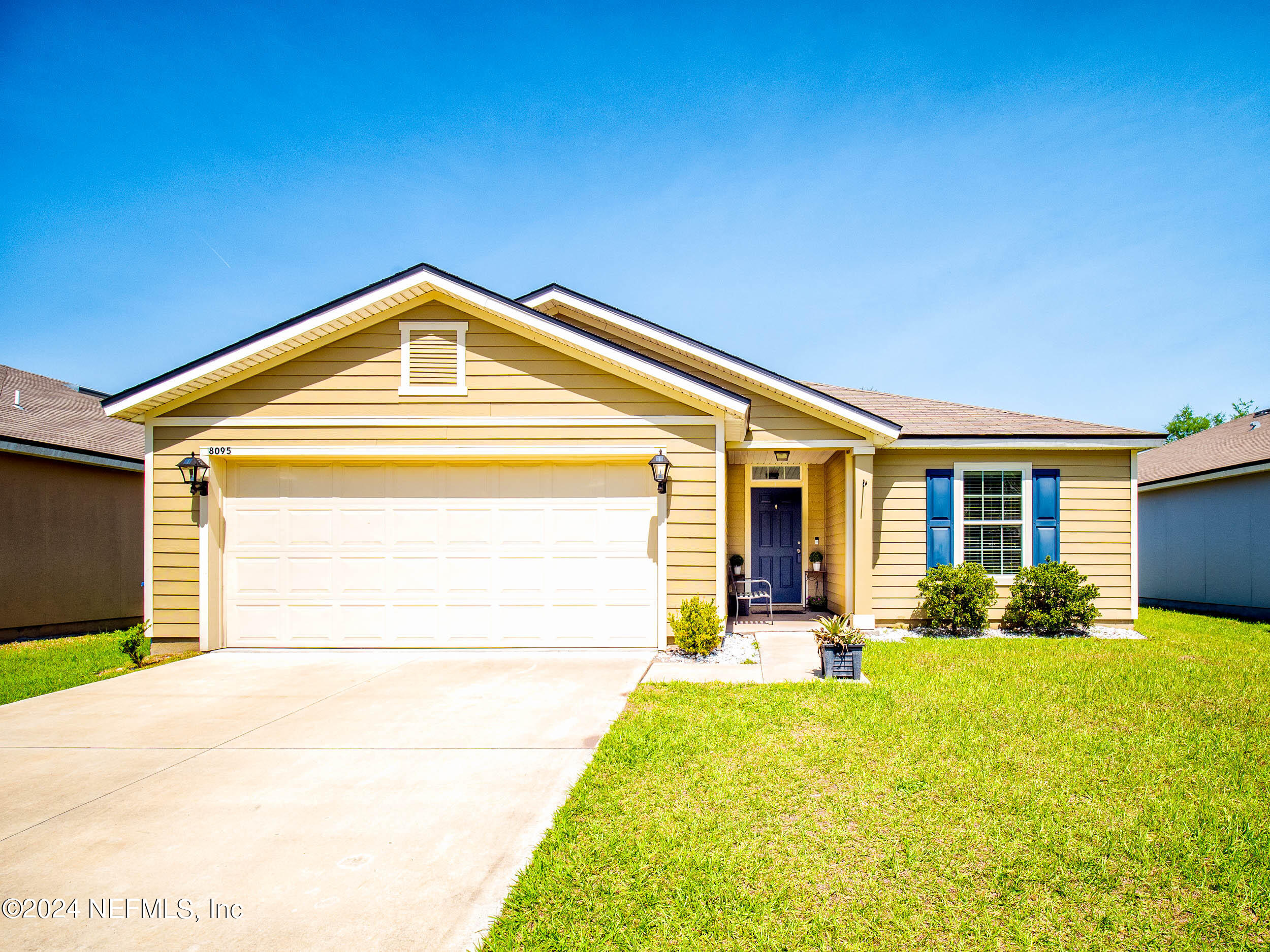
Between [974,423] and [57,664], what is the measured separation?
13.2 meters

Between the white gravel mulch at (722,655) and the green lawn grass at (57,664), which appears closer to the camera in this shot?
the green lawn grass at (57,664)

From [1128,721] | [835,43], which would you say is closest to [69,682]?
[1128,721]

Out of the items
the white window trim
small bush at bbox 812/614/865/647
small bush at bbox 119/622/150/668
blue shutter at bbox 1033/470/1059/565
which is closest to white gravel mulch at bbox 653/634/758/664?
small bush at bbox 812/614/865/647

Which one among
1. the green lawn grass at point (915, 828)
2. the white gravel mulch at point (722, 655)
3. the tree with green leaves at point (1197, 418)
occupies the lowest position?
the white gravel mulch at point (722, 655)

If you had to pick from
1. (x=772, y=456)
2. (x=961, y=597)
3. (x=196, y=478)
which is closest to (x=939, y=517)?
(x=961, y=597)

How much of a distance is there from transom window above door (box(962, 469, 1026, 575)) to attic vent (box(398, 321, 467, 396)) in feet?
25.3

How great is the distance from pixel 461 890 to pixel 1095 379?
3359 centimetres

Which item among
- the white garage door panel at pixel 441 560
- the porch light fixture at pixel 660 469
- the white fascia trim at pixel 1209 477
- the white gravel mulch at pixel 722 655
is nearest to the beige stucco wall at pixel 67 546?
the white garage door panel at pixel 441 560

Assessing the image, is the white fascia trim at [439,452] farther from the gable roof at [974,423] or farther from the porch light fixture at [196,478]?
the gable roof at [974,423]

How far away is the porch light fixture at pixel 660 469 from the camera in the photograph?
836 cm

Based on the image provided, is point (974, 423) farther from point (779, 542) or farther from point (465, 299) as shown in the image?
point (465, 299)

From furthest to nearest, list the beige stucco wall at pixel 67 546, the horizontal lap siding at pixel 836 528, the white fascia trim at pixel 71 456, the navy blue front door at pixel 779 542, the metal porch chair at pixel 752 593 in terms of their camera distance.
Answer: the navy blue front door at pixel 779 542 < the metal porch chair at pixel 752 593 < the horizontal lap siding at pixel 836 528 < the beige stucco wall at pixel 67 546 < the white fascia trim at pixel 71 456

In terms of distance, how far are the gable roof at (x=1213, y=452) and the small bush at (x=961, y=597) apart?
609 cm

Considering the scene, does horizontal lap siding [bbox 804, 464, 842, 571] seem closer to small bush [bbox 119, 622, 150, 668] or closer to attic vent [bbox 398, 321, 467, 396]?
attic vent [bbox 398, 321, 467, 396]
